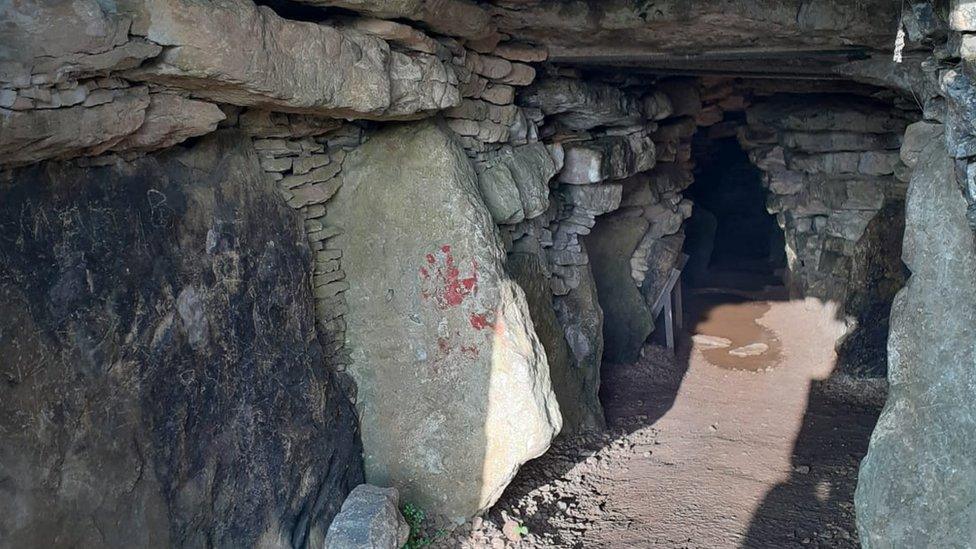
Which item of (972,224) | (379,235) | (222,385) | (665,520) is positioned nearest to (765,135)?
(665,520)

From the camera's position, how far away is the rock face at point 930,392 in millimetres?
3883

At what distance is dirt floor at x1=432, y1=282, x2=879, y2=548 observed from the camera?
6168 millimetres

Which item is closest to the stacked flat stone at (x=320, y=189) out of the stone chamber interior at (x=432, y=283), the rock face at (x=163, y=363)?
the stone chamber interior at (x=432, y=283)

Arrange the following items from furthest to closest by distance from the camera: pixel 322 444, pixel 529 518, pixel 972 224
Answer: pixel 529 518 → pixel 322 444 → pixel 972 224

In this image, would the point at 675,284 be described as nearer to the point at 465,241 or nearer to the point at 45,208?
the point at 465,241

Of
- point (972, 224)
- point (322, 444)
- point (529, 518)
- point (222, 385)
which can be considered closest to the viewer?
point (972, 224)

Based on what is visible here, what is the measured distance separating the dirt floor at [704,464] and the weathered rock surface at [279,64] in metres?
2.98

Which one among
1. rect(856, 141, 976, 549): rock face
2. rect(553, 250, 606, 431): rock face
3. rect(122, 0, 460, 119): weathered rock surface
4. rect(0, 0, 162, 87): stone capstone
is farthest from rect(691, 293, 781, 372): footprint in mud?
rect(0, 0, 162, 87): stone capstone

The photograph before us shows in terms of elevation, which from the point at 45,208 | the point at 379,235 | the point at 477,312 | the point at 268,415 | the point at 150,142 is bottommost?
the point at 268,415

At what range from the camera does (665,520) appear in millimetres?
6418

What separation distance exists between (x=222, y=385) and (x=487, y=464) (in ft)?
6.27

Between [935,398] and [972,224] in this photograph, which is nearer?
[972,224]

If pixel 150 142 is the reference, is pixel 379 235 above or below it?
below

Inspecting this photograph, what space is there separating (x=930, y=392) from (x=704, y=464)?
356 cm
